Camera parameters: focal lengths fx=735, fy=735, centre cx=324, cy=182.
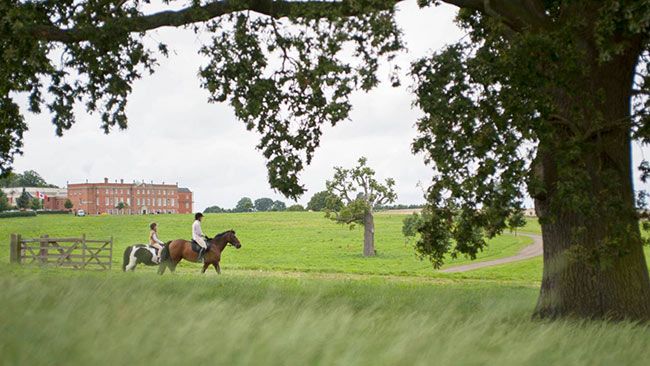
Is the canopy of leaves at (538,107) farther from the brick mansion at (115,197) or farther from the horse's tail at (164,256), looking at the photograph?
the brick mansion at (115,197)

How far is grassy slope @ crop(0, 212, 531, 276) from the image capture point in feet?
170

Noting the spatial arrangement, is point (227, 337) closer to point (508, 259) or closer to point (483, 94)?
point (483, 94)

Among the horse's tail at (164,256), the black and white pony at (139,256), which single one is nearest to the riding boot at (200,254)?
the horse's tail at (164,256)

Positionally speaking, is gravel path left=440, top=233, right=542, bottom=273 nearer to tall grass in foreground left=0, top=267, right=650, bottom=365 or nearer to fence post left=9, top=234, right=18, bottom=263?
fence post left=9, top=234, right=18, bottom=263

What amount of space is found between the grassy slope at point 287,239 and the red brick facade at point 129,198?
6640cm

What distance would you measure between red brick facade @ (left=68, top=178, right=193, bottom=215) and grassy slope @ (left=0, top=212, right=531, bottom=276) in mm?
66398

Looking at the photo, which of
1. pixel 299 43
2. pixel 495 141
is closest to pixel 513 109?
pixel 495 141

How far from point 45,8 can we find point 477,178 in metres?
10.6

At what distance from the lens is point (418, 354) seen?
5867 mm

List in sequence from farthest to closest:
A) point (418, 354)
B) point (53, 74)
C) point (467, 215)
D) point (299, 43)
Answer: point (53, 74) < point (467, 215) < point (299, 43) < point (418, 354)

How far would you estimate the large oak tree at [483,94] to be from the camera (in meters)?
14.2

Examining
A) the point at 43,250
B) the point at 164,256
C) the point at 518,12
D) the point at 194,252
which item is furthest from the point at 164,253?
the point at 518,12

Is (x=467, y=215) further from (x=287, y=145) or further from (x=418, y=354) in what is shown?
(x=418, y=354)

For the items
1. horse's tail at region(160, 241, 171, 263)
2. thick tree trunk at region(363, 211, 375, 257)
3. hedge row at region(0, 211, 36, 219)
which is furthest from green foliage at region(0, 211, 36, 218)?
horse's tail at region(160, 241, 171, 263)
